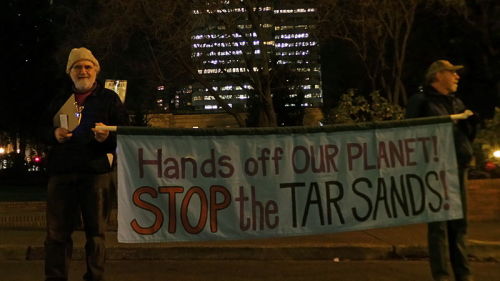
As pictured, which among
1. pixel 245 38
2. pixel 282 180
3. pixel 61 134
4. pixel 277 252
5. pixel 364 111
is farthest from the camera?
pixel 245 38

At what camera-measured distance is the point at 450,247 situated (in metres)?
5.43

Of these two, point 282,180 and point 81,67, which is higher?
point 81,67

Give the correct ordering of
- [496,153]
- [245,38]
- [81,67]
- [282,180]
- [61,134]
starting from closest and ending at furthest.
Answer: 1. [61,134]
2. [81,67]
3. [282,180]
4. [496,153]
5. [245,38]

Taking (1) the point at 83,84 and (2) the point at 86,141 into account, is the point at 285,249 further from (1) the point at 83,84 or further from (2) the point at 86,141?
(1) the point at 83,84

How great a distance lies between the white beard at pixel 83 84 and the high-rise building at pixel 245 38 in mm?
9431

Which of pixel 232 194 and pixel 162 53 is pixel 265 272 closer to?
pixel 232 194

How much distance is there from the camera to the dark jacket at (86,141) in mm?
4820

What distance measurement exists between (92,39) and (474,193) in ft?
29.7

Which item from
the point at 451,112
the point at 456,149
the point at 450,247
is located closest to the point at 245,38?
the point at 451,112

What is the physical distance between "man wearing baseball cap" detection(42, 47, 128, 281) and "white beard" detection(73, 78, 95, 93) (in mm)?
117

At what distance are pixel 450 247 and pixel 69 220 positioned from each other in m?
3.30

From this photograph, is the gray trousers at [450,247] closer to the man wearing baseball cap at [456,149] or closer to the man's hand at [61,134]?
the man wearing baseball cap at [456,149]

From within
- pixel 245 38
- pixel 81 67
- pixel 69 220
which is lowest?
pixel 69 220

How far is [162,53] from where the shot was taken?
15.3m
